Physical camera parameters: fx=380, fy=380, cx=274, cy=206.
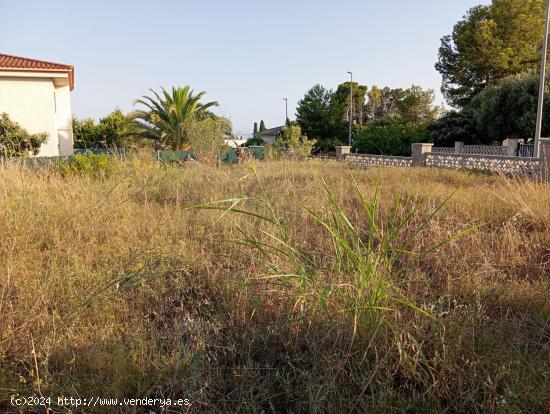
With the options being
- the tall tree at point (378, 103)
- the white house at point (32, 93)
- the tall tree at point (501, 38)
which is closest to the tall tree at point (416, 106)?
the tall tree at point (501, 38)

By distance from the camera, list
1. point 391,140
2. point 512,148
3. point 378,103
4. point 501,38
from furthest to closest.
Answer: point 378,103 < point 501,38 < point 391,140 < point 512,148

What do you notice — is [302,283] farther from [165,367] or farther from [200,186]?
[200,186]

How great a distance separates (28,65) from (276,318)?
1722cm

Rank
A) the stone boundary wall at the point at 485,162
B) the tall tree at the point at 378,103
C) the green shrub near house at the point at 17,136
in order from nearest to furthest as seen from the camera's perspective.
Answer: the stone boundary wall at the point at 485,162
the green shrub near house at the point at 17,136
the tall tree at the point at 378,103

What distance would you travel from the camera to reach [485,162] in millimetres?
12414

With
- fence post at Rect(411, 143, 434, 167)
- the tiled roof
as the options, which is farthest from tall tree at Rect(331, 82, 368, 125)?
the tiled roof

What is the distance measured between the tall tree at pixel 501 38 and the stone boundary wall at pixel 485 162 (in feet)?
52.2

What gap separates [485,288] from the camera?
7.68 ft

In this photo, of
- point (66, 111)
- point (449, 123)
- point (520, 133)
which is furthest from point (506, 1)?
point (66, 111)

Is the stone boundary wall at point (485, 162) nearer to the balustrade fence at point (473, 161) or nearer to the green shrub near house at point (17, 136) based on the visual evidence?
the balustrade fence at point (473, 161)

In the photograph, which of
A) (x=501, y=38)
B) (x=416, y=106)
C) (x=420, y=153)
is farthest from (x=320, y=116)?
(x=420, y=153)

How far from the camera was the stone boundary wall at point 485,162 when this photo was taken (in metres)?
10.4

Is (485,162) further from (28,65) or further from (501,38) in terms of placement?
(501,38)

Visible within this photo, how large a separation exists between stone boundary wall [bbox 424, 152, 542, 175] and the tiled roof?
594 inches
